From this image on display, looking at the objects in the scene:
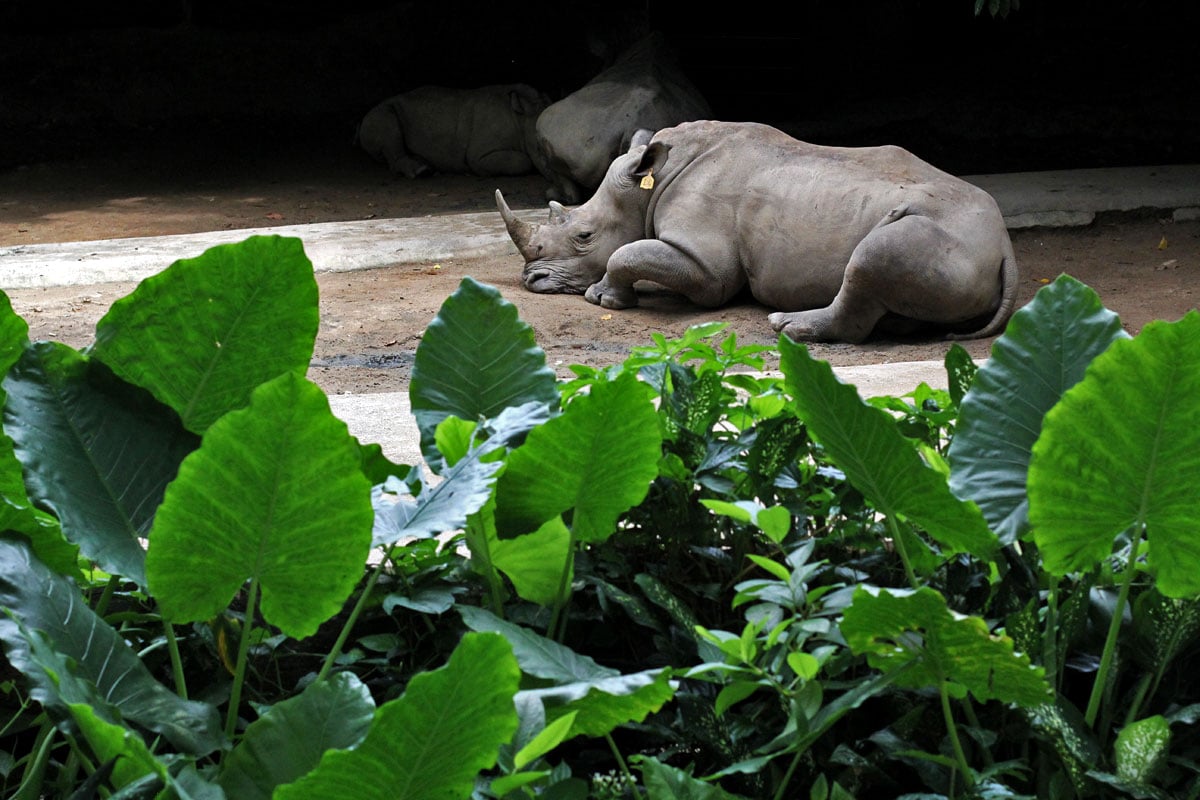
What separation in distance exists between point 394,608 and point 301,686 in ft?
0.38

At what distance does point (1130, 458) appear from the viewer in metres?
1.02

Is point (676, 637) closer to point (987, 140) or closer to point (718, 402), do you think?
point (718, 402)

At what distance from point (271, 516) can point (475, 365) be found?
1.30 feet

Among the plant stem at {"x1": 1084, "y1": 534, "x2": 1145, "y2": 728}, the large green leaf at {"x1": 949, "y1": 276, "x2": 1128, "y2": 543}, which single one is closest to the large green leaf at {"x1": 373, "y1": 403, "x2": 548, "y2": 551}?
the large green leaf at {"x1": 949, "y1": 276, "x2": 1128, "y2": 543}

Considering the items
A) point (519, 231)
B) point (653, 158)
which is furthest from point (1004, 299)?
point (519, 231)

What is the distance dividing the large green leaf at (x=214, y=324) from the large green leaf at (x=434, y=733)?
0.42m

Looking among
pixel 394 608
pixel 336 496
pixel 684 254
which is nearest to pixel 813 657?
pixel 336 496

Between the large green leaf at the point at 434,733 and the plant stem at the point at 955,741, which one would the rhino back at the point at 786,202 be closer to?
the plant stem at the point at 955,741

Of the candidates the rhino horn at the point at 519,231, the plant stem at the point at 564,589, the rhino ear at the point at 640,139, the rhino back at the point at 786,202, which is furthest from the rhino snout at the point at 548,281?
the plant stem at the point at 564,589

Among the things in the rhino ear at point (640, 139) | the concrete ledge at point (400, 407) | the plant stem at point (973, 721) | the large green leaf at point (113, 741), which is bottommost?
the rhino ear at point (640, 139)

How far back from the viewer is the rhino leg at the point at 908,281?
666 cm

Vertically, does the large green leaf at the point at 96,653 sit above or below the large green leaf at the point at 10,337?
below

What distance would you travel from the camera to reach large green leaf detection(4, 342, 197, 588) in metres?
1.06

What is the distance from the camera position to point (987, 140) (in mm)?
11391
